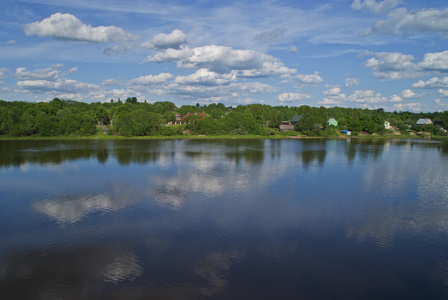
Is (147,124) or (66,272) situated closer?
(66,272)

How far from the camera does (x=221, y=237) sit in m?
10.9

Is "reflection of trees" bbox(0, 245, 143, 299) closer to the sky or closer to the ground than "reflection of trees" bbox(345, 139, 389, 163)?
closer to the ground

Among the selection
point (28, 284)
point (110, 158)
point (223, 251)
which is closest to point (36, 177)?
point (110, 158)

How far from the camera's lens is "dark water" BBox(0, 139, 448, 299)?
8094 millimetres

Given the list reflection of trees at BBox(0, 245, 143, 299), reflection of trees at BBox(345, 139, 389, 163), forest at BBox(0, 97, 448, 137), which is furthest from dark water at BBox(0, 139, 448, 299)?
forest at BBox(0, 97, 448, 137)

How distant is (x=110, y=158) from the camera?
30.0 meters

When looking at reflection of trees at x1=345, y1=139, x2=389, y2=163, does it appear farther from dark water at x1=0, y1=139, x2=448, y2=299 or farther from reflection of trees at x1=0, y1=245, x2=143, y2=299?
reflection of trees at x1=0, y1=245, x2=143, y2=299

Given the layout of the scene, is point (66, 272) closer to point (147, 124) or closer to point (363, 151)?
point (363, 151)

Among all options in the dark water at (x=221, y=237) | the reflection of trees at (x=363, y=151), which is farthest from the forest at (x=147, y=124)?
the dark water at (x=221, y=237)

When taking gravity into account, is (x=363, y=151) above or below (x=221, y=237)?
above

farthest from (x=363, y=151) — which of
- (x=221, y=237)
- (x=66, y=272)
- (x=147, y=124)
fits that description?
(x=147, y=124)

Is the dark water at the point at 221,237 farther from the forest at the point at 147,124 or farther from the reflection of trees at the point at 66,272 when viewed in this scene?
the forest at the point at 147,124

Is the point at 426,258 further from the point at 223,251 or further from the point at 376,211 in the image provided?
the point at 223,251

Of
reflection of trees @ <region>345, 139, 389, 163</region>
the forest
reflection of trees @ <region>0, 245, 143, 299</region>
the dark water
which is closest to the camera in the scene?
reflection of trees @ <region>0, 245, 143, 299</region>
